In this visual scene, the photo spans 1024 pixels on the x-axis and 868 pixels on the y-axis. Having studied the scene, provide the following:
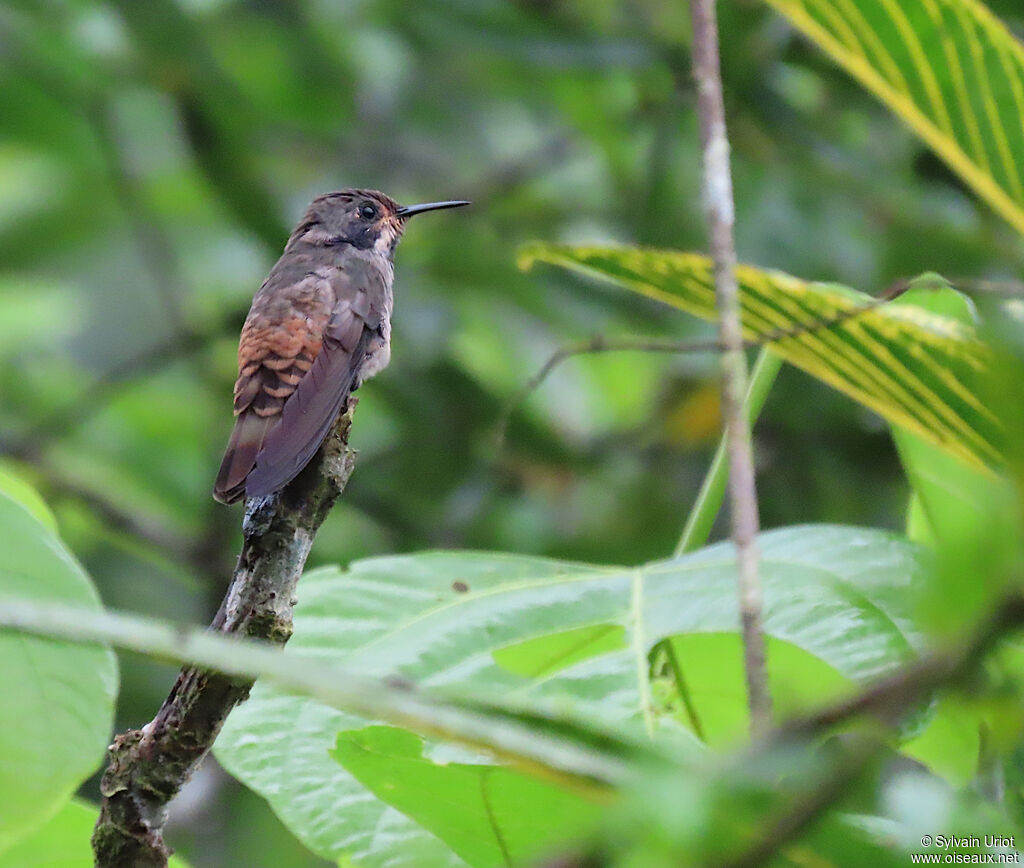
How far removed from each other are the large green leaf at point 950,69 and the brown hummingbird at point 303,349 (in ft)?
4.01

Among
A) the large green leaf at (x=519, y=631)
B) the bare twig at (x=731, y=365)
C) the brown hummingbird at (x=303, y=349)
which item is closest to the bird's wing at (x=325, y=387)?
the brown hummingbird at (x=303, y=349)

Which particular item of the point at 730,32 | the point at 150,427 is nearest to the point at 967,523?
the point at 730,32

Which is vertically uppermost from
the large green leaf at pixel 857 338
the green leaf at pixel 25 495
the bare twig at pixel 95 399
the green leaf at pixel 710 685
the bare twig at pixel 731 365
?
the bare twig at pixel 731 365

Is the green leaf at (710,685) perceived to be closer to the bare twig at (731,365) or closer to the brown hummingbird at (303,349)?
the bare twig at (731,365)

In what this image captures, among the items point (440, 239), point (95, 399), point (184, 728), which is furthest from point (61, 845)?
point (440, 239)

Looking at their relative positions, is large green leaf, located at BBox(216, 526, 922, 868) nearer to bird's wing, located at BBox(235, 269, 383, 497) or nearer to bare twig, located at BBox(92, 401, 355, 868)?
bare twig, located at BBox(92, 401, 355, 868)

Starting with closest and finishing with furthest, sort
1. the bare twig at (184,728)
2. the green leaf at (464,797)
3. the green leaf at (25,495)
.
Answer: the green leaf at (464,797) < the bare twig at (184,728) < the green leaf at (25,495)

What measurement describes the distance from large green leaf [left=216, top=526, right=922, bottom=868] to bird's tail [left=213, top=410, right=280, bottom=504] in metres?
0.34

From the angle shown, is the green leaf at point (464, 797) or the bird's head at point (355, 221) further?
the bird's head at point (355, 221)

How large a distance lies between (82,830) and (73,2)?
13.5ft

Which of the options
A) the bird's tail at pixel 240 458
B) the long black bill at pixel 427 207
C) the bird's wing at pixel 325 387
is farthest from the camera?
the long black bill at pixel 427 207

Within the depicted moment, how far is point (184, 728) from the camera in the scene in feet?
5.37

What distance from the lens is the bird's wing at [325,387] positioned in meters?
2.27

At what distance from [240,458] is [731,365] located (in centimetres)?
144
